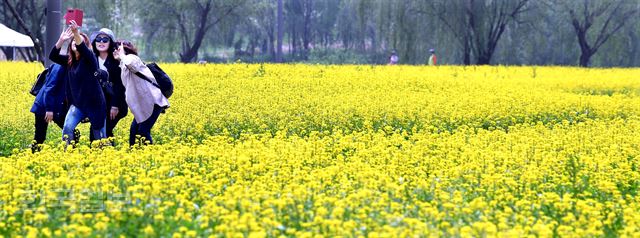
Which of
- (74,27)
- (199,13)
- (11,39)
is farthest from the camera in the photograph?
(199,13)

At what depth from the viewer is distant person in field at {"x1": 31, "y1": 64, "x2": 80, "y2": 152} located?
1005 cm

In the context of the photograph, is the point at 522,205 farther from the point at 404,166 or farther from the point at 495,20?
the point at 495,20

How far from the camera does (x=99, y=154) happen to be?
28.1ft

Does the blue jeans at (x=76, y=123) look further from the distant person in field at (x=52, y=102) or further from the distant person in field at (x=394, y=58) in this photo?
the distant person in field at (x=394, y=58)

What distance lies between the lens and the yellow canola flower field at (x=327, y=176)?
231 inches

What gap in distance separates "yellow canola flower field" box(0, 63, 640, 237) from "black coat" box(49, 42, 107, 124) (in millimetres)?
476

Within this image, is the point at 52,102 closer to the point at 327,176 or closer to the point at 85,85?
the point at 85,85

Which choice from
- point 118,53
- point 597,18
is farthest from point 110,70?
point 597,18

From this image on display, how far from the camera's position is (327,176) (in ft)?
24.7

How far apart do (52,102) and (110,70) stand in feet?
2.09

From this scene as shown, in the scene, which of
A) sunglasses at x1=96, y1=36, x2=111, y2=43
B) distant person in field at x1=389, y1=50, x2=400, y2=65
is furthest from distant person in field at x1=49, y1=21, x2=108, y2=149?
distant person in field at x1=389, y1=50, x2=400, y2=65

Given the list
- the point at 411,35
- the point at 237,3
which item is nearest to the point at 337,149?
the point at 411,35

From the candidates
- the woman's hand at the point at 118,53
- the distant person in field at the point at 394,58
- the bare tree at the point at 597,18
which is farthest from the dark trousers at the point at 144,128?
the bare tree at the point at 597,18

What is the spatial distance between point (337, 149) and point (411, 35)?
25.8m
